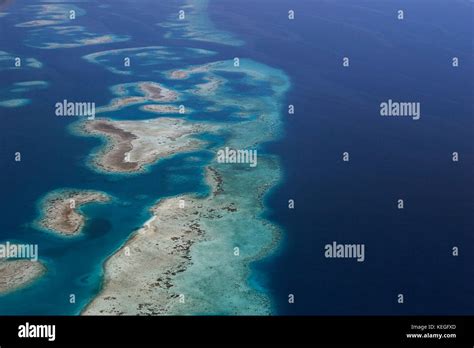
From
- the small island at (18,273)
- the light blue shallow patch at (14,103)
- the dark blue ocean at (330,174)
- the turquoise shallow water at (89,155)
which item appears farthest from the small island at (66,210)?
the light blue shallow patch at (14,103)

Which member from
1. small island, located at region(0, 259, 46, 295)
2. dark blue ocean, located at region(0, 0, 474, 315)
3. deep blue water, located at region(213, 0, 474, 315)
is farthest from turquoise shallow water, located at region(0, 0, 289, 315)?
deep blue water, located at region(213, 0, 474, 315)

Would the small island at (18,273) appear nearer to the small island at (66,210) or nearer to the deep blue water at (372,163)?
the small island at (66,210)

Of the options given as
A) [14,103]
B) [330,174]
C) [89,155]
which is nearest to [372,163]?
[330,174]

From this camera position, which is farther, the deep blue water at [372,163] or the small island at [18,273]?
the deep blue water at [372,163]

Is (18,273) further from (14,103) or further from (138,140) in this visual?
(14,103)

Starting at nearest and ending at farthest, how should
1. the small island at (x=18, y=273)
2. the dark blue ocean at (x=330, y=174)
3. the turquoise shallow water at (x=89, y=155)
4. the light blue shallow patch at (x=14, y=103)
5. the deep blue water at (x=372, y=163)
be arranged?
the small island at (x=18, y=273), the dark blue ocean at (x=330, y=174), the deep blue water at (x=372, y=163), the turquoise shallow water at (x=89, y=155), the light blue shallow patch at (x=14, y=103)

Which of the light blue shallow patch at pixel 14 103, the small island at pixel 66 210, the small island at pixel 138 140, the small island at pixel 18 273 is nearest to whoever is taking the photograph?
the small island at pixel 18 273

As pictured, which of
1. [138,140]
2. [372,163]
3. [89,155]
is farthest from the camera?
[138,140]
